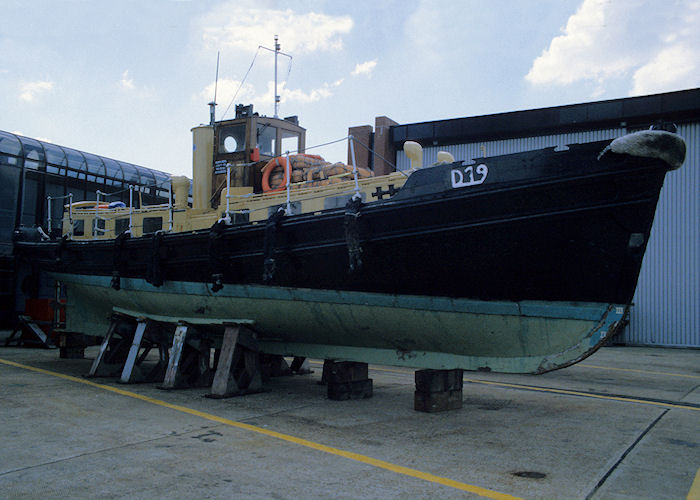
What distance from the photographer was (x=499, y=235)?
5.42 meters

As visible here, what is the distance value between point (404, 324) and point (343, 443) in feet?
5.16

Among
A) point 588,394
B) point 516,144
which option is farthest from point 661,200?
point 588,394

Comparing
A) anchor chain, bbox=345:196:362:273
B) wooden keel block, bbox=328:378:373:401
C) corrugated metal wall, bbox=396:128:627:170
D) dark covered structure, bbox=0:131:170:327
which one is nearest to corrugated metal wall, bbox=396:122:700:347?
corrugated metal wall, bbox=396:128:627:170

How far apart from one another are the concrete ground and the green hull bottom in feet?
2.39

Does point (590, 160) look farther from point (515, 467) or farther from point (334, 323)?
point (334, 323)

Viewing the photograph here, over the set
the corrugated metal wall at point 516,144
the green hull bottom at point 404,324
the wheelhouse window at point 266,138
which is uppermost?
the corrugated metal wall at point 516,144

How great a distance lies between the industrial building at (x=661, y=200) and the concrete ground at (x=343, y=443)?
787 centimetres

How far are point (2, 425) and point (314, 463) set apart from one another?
3573 mm

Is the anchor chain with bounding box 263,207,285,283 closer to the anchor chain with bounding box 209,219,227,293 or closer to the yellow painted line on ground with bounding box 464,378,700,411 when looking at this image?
the anchor chain with bounding box 209,219,227,293

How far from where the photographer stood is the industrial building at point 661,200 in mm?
15492

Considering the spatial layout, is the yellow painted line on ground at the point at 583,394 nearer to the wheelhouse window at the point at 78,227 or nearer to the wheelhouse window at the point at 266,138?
the wheelhouse window at the point at 266,138

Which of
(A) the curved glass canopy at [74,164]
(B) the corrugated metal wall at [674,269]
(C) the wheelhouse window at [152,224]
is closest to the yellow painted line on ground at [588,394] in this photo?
(C) the wheelhouse window at [152,224]

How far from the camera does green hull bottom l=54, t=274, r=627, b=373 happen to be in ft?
17.6

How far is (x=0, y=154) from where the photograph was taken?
51.4ft
